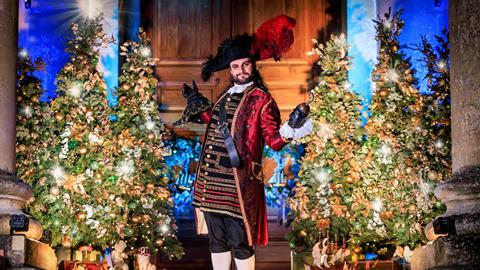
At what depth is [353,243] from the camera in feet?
33.2

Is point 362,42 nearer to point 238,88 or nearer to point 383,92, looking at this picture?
point 383,92

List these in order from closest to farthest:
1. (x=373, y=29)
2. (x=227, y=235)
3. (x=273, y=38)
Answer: (x=227, y=235) < (x=273, y=38) < (x=373, y=29)

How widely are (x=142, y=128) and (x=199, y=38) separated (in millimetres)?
1770

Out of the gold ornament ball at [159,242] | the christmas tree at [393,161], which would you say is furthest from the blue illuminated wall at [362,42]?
the gold ornament ball at [159,242]

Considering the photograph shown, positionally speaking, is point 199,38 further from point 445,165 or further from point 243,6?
point 445,165

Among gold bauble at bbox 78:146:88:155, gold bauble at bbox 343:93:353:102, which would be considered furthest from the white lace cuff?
gold bauble at bbox 78:146:88:155

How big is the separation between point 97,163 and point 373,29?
334cm

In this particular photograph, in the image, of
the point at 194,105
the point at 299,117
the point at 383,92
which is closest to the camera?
the point at 299,117

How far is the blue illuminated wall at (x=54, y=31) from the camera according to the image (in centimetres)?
1131

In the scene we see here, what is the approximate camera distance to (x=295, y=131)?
8.01m

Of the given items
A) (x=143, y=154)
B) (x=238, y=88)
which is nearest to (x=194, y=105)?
(x=238, y=88)

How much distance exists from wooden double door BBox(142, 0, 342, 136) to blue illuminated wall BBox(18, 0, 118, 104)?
58cm

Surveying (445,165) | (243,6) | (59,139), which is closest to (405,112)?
(445,165)

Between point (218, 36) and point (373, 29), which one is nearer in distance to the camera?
point (373, 29)
